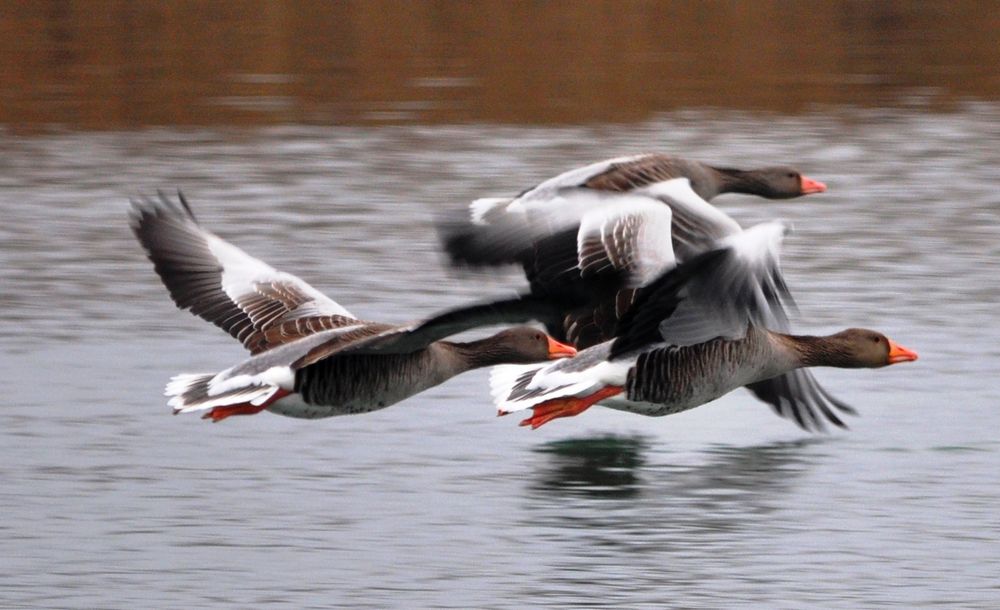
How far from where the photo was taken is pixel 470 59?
24.8 meters

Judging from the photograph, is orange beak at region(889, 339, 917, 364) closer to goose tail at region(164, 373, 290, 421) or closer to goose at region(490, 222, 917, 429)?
goose at region(490, 222, 917, 429)

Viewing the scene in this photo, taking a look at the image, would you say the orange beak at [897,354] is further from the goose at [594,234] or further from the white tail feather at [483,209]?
the white tail feather at [483,209]

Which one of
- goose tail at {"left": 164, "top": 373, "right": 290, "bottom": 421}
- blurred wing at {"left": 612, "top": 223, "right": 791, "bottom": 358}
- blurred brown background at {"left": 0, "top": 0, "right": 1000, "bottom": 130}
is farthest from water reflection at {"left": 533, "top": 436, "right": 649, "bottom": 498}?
blurred brown background at {"left": 0, "top": 0, "right": 1000, "bottom": 130}

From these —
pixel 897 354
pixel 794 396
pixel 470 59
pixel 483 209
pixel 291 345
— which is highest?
pixel 483 209

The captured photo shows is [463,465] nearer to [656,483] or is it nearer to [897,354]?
[656,483]

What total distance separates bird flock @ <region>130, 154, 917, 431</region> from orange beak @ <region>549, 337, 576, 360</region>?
1cm

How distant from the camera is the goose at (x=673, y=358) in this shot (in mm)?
8719

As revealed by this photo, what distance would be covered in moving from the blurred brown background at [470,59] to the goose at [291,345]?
11359 millimetres

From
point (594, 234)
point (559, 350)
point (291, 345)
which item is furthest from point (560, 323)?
point (291, 345)

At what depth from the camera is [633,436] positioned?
11.4m

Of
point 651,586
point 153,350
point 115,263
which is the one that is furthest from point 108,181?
point 651,586

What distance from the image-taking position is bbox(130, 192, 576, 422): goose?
909 cm

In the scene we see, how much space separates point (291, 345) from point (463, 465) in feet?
5.23

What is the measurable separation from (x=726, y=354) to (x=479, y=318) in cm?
195
